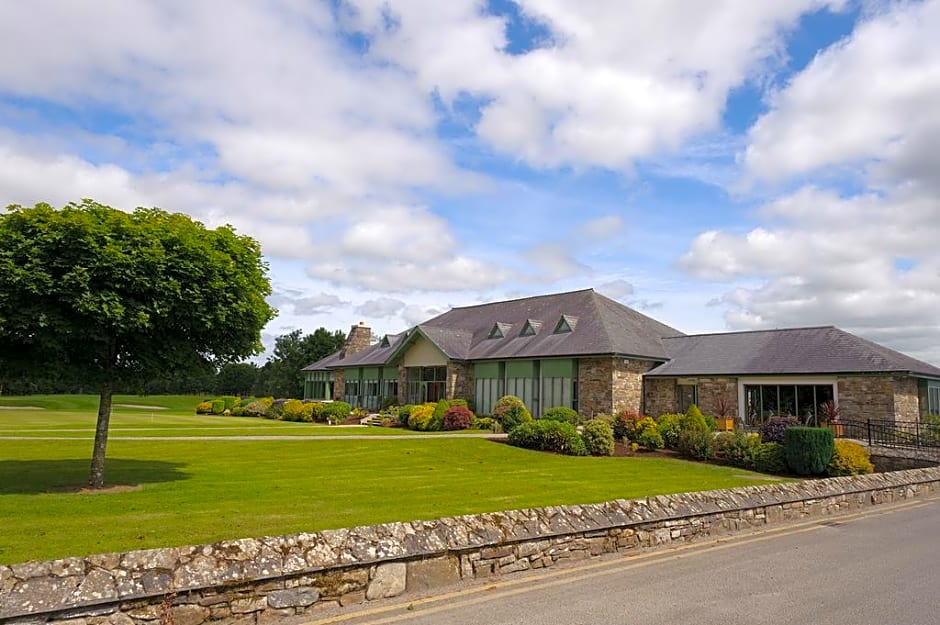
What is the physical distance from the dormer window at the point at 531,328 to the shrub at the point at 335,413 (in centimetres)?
1144

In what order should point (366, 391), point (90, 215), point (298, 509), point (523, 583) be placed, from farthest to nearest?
point (366, 391)
point (90, 215)
point (298, 509)
point (523, 583)

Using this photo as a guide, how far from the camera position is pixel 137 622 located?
18.0ft

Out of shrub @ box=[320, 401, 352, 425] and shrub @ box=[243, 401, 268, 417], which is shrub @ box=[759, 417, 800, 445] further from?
shrub @ box=[243, 401, 268, 417]

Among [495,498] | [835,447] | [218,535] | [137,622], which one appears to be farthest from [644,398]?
[137,622]

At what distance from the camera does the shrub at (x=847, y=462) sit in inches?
732

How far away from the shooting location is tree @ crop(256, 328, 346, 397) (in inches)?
2849

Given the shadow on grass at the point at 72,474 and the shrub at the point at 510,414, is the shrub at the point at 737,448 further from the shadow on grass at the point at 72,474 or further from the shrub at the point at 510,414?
the shadow on grass at the point at 72,474

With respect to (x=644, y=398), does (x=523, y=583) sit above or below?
below

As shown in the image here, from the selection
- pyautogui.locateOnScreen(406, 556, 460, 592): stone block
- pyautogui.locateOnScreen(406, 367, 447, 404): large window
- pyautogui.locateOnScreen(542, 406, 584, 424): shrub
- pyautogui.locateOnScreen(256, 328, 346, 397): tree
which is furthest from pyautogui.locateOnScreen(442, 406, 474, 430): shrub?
pyautogui.locateOnScreen(256, 328, 346, 397): tree

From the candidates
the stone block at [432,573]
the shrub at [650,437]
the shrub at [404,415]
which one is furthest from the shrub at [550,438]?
the stone block at [432,573]

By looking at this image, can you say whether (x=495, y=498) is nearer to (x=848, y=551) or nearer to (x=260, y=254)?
(x=848, y=551)

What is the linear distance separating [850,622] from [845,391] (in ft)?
75.3

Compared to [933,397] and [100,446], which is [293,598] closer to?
[100,446]

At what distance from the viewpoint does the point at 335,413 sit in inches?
1465
